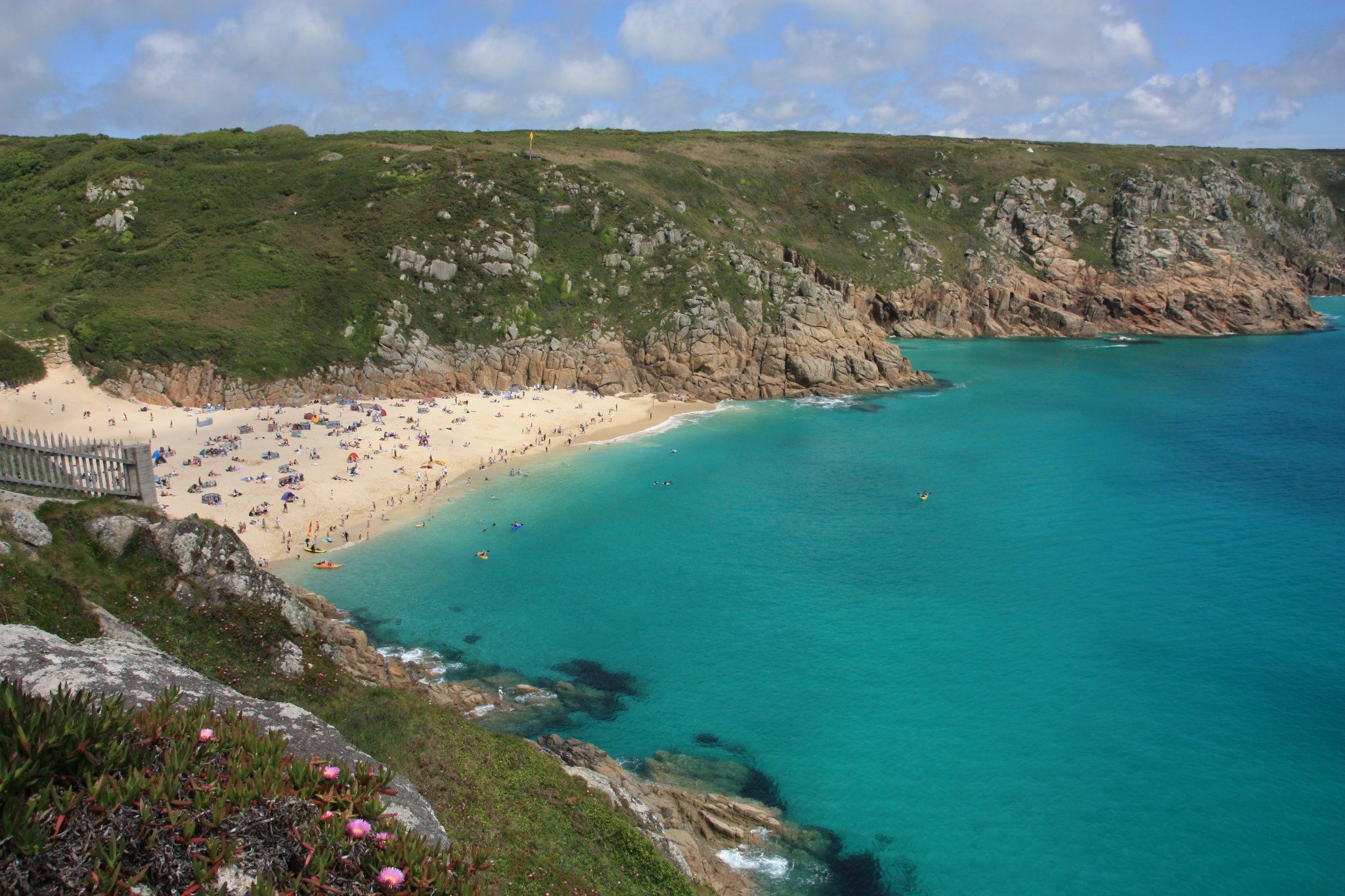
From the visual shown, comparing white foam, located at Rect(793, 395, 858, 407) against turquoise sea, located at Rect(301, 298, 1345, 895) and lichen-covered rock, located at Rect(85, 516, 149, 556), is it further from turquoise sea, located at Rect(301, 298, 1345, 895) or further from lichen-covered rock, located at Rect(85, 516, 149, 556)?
lichen-covered rock, located at Rect(85, 516, 149, 556)

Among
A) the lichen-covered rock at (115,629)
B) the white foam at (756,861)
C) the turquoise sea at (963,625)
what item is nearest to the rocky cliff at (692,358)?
the turquoise sea at (963,625)

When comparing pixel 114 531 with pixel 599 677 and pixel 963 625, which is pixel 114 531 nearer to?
pixel 599 677

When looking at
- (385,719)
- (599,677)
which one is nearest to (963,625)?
(599,677)

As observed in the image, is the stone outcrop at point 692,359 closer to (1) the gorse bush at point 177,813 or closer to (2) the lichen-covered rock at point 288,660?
(2) the lichen-covered rock at point 288,660

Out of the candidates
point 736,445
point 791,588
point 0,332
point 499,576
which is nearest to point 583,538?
point 499,576

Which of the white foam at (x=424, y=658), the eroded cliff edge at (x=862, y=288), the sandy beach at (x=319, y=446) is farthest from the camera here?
the eroded cliff edge at (x=862, y=288)

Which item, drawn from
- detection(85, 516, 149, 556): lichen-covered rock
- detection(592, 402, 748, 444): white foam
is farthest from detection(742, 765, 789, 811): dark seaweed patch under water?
detection(592, 402, 748, 444): white foam
